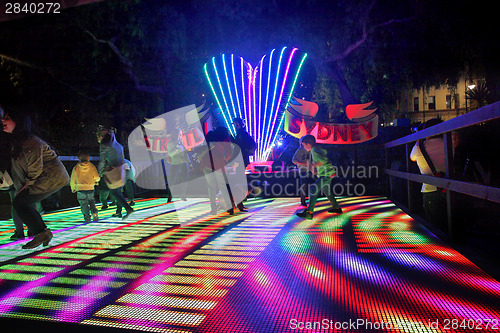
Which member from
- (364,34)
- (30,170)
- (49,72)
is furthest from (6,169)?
(364,34)

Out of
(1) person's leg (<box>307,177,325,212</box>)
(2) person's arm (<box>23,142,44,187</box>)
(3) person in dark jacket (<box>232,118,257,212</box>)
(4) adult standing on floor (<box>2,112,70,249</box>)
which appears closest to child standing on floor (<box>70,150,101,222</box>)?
(4) adult standing on floor (<box>2,112,70,249</box>)

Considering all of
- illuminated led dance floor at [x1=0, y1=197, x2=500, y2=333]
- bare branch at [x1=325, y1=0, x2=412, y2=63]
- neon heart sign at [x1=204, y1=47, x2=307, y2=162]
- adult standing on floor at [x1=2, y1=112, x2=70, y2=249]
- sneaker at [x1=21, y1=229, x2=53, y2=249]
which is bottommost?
illuminated led dance floor at [x1=0, y1=197, x2=500, y2=333]

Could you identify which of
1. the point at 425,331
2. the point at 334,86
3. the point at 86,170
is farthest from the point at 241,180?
the point at 334,86

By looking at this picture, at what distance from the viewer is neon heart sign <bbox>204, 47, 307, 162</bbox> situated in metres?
12.6

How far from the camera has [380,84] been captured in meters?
20.4

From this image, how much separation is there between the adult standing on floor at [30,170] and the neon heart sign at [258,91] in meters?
7.96

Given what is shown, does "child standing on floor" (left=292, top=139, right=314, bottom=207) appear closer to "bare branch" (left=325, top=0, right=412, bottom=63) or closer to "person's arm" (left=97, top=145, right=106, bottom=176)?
"person's arm" (left=97, top=145, right=106, bottom=176)

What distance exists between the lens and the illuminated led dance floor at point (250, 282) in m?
2.62

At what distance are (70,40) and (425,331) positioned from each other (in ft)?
62.6

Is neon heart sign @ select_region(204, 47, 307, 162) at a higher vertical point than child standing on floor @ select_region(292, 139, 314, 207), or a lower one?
higher

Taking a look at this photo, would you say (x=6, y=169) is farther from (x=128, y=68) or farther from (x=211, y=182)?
(x=128, y=68)

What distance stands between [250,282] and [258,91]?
32.4ft

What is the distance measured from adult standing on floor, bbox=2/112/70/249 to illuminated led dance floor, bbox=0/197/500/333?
43 centimetres

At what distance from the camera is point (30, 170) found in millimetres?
4906
